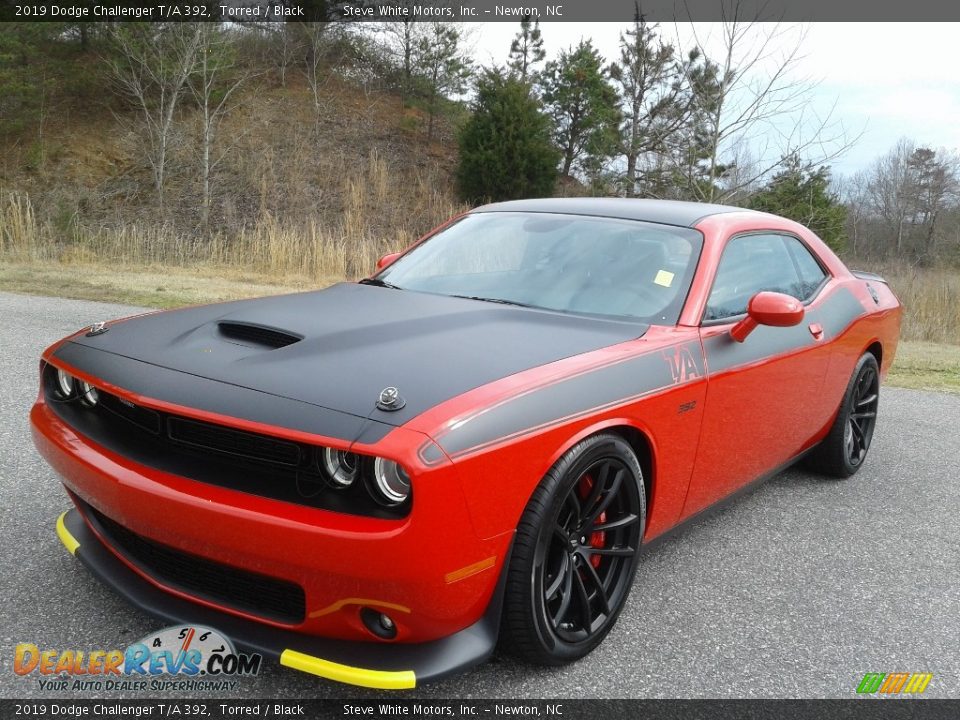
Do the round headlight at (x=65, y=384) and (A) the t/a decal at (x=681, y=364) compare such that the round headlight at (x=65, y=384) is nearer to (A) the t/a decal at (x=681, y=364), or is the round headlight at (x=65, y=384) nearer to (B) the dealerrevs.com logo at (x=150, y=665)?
(B) the dealerrevs.com logo at (x=150, y=665)

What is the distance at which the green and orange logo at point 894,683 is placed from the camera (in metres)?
2.45

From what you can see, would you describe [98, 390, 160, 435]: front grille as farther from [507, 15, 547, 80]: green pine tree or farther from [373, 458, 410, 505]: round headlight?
[507, 15, 547, 80]: green pine tree

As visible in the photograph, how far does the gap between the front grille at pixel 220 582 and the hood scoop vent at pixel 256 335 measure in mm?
636

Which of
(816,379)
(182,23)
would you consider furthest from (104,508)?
(182,23)

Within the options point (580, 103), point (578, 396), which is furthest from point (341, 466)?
point (580, 103)

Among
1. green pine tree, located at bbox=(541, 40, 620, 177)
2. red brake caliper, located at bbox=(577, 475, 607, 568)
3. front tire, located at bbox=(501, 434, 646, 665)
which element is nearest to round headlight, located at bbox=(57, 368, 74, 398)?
front tire, located at bbox=(501, 434, 646, 665)

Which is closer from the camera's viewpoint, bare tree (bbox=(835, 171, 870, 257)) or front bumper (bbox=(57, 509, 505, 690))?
front bumper (bbox=(57, 509, 505, 690))

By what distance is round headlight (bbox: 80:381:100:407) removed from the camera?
2674 mm

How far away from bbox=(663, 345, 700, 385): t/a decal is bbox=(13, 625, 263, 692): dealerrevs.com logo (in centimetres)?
155

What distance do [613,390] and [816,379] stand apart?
5.72 ft

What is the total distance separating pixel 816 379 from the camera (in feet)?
12.5

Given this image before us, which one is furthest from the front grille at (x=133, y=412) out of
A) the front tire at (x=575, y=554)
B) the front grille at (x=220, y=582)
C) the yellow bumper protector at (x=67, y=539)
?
the front tire at (x=575, y=554)

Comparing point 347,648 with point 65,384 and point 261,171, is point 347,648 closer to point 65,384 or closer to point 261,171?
point 65,384

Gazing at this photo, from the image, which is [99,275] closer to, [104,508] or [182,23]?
[104,508]
